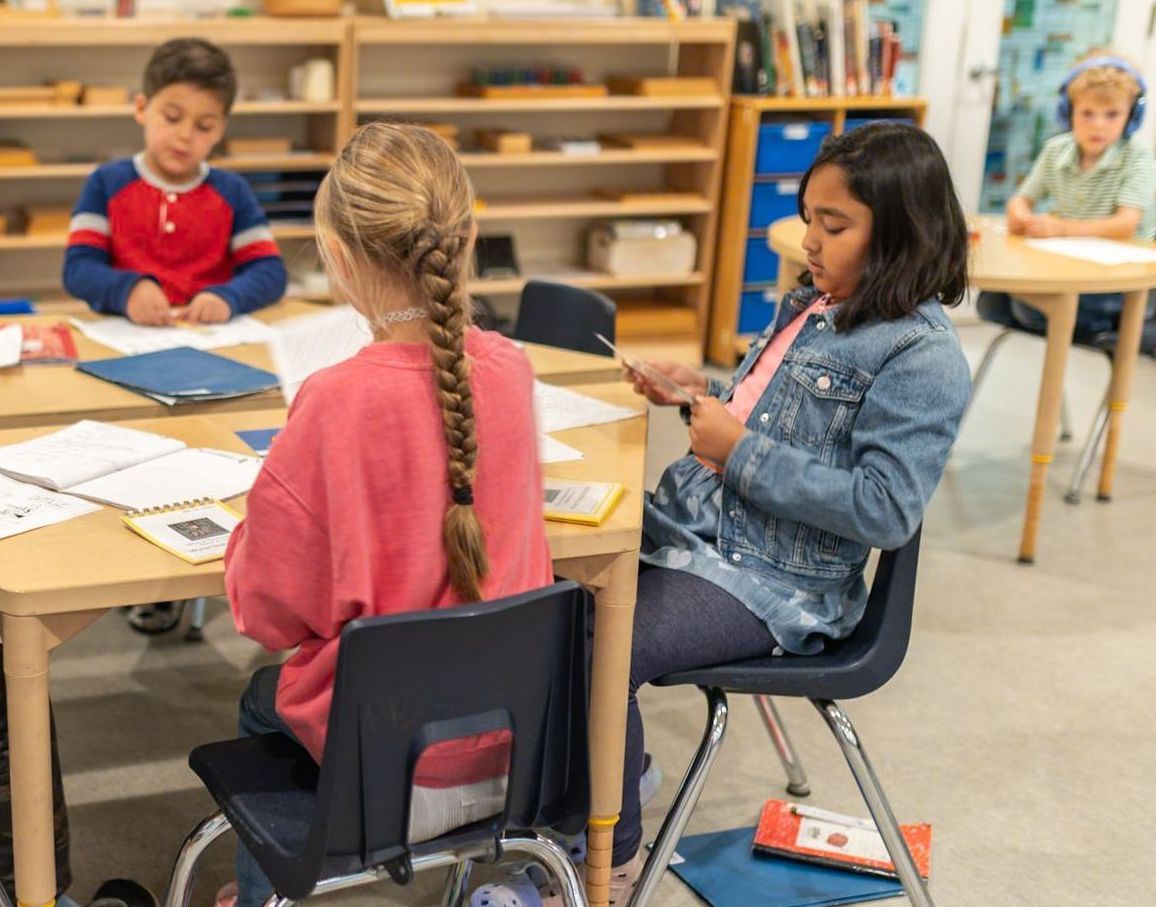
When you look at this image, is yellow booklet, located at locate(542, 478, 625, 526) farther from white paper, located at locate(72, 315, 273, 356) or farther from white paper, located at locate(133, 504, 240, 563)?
white paper, located at locate(72, 315, 273, 356)

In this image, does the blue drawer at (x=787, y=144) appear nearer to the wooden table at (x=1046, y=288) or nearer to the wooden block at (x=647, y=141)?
the wooden block at (x=647, y=141)

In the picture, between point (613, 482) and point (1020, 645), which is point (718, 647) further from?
point (1020, 645)

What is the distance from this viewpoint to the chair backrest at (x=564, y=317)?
2.71 m

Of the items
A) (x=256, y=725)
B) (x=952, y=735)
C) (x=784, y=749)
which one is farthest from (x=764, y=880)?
(x=256, y=725)

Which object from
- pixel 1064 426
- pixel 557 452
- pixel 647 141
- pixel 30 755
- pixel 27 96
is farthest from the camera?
pixel 647 141

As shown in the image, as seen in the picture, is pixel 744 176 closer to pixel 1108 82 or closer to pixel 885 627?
pixel 1108 82

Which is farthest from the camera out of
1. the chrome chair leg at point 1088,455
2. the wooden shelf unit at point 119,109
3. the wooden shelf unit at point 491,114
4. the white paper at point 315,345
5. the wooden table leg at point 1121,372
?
the wooden shelf unit at point 491,114

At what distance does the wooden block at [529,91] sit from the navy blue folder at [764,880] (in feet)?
9.49

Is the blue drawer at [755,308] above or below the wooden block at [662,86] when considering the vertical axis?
below

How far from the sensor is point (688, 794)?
1.87 m

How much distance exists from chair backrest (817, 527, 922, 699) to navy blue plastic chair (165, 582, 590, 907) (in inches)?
18.9

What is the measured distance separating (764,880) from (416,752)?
948mm

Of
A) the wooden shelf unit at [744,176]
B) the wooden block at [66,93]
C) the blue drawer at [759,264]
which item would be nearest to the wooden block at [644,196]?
the wooden shelf unit at [744,176]

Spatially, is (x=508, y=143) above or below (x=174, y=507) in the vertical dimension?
above
